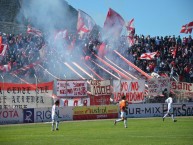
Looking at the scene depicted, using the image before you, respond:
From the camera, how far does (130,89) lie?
130 feet

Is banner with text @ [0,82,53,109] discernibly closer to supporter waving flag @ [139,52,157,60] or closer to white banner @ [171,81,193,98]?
white banner @ [171,81,193,98]

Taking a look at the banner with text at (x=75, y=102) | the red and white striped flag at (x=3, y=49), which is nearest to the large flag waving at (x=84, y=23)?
the banner with text at (x=75, y=102)

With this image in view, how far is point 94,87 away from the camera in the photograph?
37.8 m

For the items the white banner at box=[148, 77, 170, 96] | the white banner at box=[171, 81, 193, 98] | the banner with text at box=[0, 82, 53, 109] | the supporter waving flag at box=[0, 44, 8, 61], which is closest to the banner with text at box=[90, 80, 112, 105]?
the white banner at box=[148, 77, 170, 96]

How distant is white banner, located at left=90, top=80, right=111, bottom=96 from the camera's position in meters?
37.3

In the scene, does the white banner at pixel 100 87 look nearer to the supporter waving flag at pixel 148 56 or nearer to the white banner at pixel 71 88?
the white banner at pixel 71 88

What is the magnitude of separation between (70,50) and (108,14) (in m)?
6.61

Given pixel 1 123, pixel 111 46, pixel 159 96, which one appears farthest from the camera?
pixel 111 46

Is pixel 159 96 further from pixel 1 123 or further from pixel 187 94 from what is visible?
pixel 1 123

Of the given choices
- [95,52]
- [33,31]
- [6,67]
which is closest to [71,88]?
[95,52]

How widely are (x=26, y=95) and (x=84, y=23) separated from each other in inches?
370

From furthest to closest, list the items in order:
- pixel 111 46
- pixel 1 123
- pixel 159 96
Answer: pixel 111 46 → pixel 159 96 → pixel 1 123

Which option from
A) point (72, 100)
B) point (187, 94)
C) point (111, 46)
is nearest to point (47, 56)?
point (72, 100)

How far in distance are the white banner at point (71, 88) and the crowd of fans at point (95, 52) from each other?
1.31 meters
